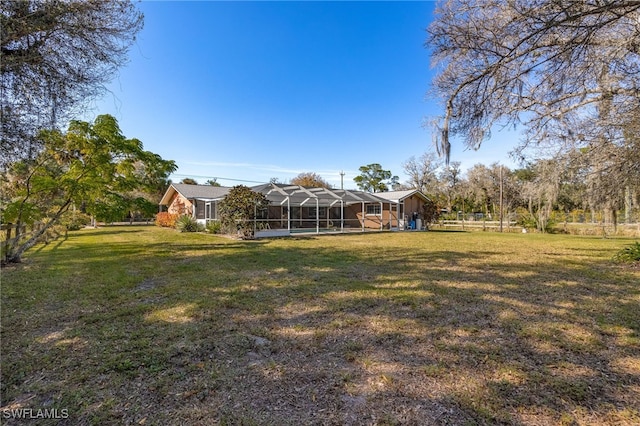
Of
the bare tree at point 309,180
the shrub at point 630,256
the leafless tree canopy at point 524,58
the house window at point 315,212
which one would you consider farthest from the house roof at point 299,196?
the bare tree at point 309,180

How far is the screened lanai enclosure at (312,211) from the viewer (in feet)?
56.2

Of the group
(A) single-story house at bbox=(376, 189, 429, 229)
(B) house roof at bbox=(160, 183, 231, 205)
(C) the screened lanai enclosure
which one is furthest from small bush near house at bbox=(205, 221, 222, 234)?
(A) single-story house at bbox=(376, 189, 429, 229)

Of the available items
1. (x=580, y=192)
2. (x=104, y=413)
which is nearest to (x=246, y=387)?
(x=104, y=413)

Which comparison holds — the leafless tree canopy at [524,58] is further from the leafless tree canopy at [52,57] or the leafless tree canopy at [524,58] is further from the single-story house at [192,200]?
the single-story house at [192,200]

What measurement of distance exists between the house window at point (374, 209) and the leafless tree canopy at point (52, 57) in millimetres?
20299

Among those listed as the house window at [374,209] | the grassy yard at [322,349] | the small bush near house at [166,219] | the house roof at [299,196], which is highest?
the house roof at [299,196]

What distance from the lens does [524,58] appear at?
3539mm

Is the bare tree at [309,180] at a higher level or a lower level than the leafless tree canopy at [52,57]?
higher

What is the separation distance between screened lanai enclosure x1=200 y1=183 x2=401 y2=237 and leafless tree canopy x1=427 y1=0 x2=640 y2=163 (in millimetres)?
12702

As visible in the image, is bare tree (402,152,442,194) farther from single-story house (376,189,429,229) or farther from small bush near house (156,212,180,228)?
small bush near house (156,212,180,228)

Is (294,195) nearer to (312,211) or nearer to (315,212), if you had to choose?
(312,211)

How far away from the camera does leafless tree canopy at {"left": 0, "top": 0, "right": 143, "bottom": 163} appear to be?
2529 millimetres

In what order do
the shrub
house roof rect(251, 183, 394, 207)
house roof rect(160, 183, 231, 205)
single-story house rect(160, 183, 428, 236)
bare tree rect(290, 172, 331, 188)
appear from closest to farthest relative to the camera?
the shrub → house roof rect(251, 183, 394, 207) → single-story house rect(160, 183, 428, 236) → house roof rect(160, 183, 231, 205) → bare tree rect(290, 172, 331, 188)

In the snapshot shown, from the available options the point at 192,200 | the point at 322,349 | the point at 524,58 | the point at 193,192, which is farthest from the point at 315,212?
the point at 322,349
